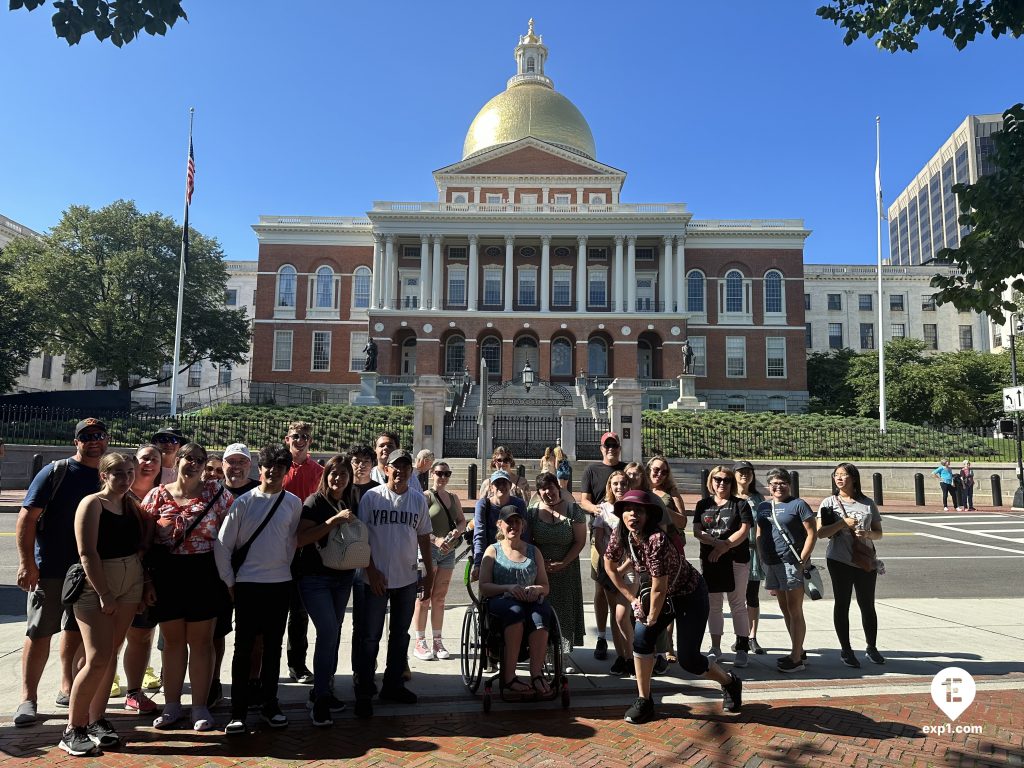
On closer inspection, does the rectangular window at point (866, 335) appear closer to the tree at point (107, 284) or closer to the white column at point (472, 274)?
the white column at point (472, 274)

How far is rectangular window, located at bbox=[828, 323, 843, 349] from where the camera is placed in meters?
65.2

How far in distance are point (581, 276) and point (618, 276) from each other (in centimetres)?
267

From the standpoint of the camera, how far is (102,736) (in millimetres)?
4262

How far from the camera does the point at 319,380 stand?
50.7 meters

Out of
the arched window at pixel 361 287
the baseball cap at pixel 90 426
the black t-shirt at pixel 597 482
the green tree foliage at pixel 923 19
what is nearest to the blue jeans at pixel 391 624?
the baseball cap at pixel 90 426

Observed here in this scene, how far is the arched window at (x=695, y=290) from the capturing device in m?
51.2

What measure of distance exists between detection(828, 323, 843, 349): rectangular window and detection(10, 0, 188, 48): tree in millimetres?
68407

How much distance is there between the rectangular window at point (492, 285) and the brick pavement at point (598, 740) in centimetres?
4548

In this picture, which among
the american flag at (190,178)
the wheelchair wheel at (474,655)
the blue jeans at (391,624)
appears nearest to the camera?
the blue jeans at (391,624)

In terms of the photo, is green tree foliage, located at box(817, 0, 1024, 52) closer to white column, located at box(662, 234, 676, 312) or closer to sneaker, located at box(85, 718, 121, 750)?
sneaker, located at box(85, 718, 121, 750)

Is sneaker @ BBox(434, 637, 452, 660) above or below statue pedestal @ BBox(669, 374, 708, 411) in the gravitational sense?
below

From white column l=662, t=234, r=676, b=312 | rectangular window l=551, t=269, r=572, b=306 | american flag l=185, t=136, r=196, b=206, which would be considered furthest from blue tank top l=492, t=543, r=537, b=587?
rectangular window l=551, t=269, r=572, b=306

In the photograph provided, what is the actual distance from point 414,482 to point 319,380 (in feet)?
154

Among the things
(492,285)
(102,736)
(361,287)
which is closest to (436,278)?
(492,285)
